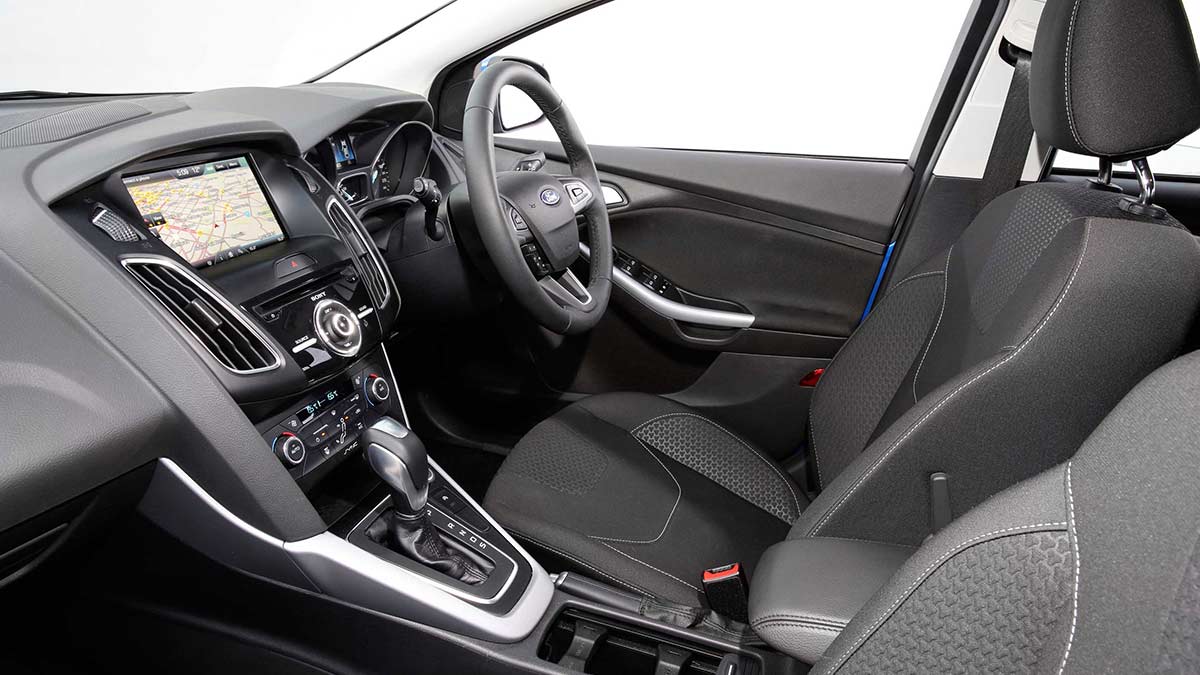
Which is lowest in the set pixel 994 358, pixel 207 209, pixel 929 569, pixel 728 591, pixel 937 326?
pixel 728 591

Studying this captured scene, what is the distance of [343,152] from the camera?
1.57 meters

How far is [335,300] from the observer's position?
1.29m

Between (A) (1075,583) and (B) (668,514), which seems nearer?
(A) (1075,583)

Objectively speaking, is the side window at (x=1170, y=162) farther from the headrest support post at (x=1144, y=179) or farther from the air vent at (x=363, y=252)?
the air vent at (x=363, y=252)

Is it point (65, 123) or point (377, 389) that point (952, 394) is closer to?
point (377, 389)

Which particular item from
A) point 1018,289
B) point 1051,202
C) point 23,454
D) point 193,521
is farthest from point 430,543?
point 1051,202

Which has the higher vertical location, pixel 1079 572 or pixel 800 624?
pixel 1079 572

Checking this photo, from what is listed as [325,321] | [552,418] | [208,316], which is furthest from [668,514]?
[208,316]

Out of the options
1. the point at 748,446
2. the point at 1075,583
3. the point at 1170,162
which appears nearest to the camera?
the point at 1075,583

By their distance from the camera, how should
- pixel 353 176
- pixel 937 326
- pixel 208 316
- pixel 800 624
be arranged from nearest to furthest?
1. pixel 800 624
2. pixel 208 316
3. pixel 937 326
4. pixel 353 176

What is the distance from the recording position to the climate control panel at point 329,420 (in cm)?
117

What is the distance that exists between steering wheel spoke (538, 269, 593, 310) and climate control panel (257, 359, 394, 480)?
0.32m

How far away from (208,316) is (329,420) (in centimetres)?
25

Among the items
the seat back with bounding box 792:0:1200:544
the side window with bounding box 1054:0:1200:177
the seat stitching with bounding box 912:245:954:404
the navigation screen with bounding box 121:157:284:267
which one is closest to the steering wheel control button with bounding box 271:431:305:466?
the navigation screen with bounding box 121:157:284:267
